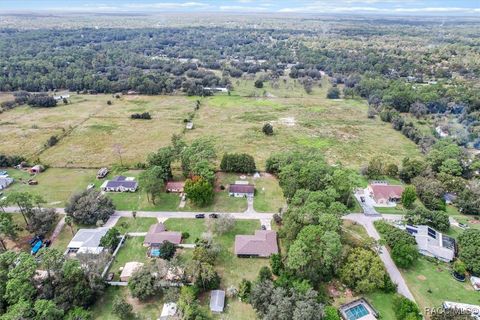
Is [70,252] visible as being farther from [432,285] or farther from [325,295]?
[432,285]

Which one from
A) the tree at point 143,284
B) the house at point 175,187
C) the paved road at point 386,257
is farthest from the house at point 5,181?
the paved road at point 386,257

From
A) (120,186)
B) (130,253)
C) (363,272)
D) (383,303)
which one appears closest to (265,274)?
(363,272)

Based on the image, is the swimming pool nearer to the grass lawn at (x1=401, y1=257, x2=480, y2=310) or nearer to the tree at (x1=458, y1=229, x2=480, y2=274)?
the grass lawn at (x1=401, y1=257, x2=480, y2=310)

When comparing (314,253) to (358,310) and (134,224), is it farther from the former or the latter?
(134,224)

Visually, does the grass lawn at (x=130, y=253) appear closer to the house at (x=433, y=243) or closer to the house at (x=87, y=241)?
the house at (x=87, y=241)

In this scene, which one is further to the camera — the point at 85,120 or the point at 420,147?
the point at 85,120

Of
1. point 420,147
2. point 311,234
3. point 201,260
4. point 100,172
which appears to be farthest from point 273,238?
point 420,147

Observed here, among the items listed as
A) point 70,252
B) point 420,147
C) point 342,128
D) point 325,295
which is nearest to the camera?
point 325,295
